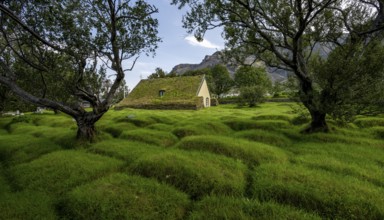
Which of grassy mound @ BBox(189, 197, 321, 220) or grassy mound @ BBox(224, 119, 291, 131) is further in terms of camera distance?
grassy mound @ BBox(224, 119, 291, 131)

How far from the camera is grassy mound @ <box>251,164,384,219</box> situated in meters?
4.86

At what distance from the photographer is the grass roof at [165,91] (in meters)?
42.3

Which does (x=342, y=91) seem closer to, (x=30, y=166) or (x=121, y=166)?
(x=121, y=166)

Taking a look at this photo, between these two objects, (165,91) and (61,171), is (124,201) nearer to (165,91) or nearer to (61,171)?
(61,171)

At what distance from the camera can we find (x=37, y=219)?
16.9 ft

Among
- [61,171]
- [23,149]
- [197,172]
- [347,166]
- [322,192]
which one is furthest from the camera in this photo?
[23,149]

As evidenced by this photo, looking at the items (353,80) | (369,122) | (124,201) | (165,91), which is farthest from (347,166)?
(165,91)

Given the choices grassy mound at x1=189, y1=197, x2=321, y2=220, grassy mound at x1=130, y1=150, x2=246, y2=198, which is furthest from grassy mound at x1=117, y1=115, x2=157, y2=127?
grassy mound at x1=189, y1=197, x2=321, y2=220

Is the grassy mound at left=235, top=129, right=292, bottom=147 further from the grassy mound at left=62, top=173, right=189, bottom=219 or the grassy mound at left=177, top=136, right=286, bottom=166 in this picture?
the grassy mound at left=62, top=173, right=189, bottom=219

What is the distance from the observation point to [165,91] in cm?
4591

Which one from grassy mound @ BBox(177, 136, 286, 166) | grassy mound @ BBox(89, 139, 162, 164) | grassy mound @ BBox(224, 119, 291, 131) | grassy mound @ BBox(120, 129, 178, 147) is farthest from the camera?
grassy mound @ BBox(224, 119, 291, 131)

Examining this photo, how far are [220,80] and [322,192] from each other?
278ft

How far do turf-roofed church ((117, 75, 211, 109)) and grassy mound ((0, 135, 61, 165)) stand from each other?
27.3m

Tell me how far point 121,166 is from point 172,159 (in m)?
2.23
